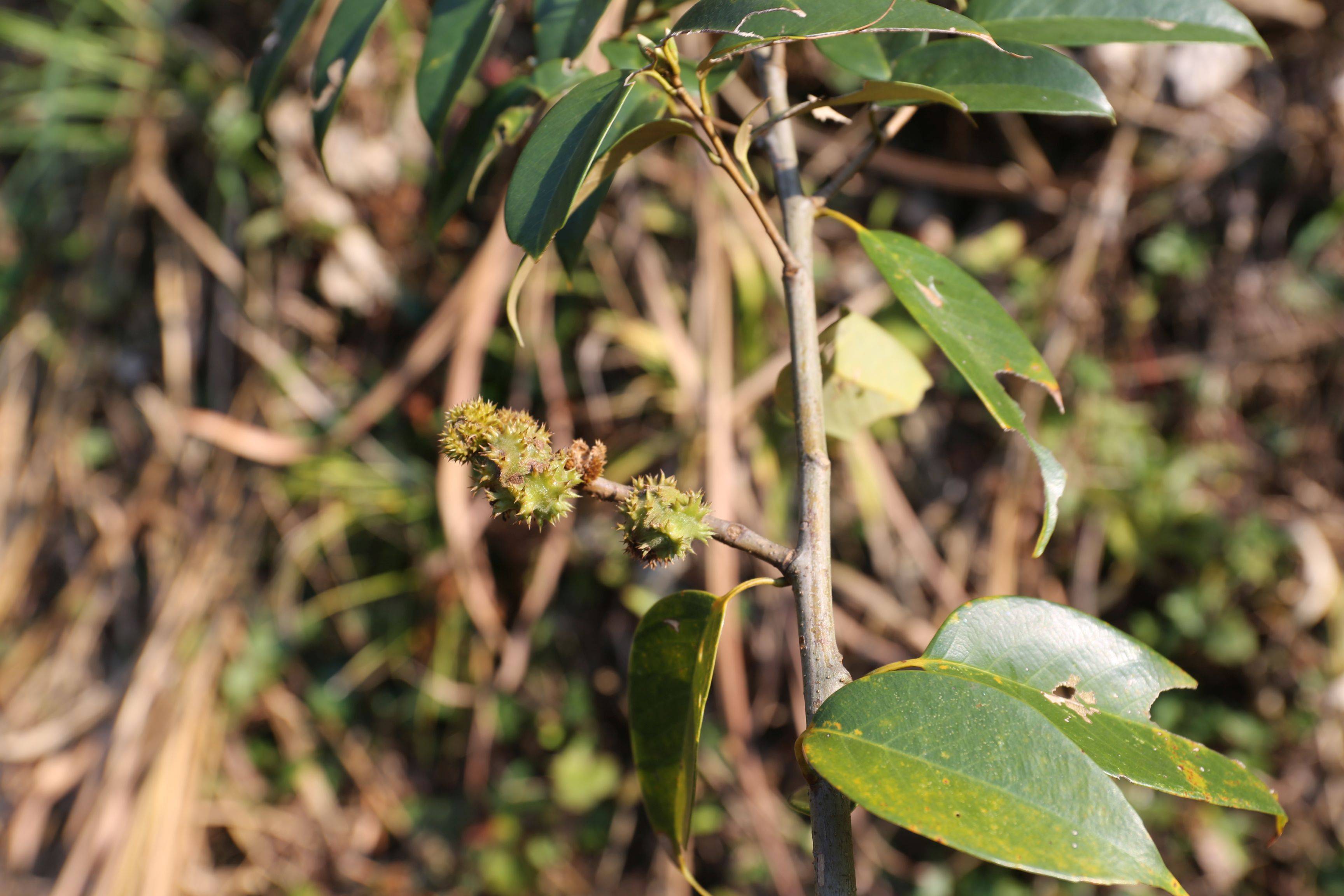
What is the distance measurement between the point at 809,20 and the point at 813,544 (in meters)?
0.27

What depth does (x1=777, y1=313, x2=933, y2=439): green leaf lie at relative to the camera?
0.62 m

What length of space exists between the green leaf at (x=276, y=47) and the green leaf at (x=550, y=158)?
0.30 metres

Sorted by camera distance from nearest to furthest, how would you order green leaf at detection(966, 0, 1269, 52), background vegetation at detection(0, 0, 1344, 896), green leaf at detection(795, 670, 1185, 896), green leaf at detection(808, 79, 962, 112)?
1. green leaf at detection(795, 670, 1185, 896)
2. green leaf at detection(808, 79, 962, 112)
3. green leaf at detection(966, 0, 1269, 52)
4. background vegetation at detection(0, 0, 1344, 896)

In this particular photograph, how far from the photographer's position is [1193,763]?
43 centimetres

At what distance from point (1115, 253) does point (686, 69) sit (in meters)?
1.51

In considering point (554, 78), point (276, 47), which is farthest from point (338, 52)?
point (554, 78)

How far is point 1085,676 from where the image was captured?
0.48 m

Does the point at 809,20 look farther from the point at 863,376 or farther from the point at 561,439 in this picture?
the point at 561,439

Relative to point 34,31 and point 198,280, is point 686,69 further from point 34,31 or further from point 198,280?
point 34,31

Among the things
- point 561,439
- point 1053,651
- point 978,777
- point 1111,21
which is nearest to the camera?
point 978,777

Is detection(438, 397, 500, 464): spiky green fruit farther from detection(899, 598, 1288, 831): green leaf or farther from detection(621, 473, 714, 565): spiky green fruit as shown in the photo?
detection(899, 598, 1288, 831): green leaf

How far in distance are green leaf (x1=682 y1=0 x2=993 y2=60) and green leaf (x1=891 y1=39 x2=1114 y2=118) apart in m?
0.15

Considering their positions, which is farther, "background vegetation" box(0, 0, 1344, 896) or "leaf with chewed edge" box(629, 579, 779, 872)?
"background vegetation" box(0, 0, 1344, 896)

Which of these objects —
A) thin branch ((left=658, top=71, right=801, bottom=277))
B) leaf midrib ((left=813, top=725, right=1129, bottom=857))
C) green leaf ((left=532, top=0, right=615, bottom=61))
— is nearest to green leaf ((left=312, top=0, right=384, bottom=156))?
green leaf ((left=532, top=0, right=615, bottom=61))
